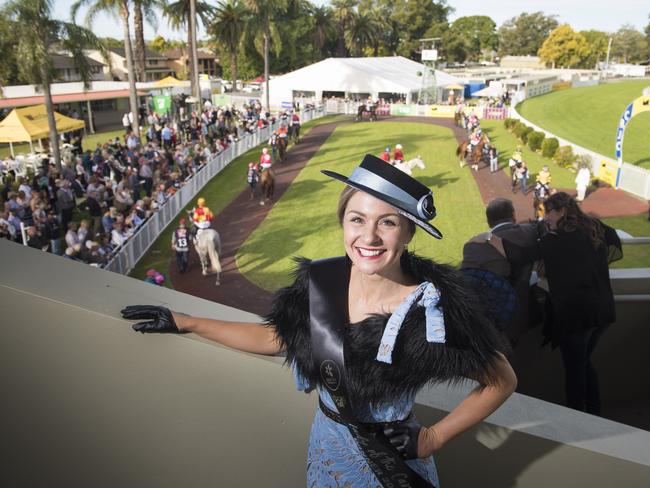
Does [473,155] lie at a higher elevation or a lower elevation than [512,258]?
lower

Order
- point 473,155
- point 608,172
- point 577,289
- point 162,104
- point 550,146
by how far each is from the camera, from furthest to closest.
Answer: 1. point 162,104
2. point 550,146
3. point 473,155
4. point 608,172
5. point 577,289

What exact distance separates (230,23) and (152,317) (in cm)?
5226

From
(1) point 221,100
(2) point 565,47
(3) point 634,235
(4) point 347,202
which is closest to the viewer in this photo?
(4) point 347,202

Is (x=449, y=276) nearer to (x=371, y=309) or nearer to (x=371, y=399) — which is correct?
(x=371, y=309)

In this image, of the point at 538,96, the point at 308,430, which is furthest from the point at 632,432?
the point at 538,96

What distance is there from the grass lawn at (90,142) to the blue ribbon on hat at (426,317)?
29062 millimetres

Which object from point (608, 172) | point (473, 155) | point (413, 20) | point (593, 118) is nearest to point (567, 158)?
point (608, 172)

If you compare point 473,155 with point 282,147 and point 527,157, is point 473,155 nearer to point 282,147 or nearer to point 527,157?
point 527,157

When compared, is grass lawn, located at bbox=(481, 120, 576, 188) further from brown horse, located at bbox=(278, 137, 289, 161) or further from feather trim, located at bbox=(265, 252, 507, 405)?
feather trim, located at bbox=(265, 252, 507, 405)

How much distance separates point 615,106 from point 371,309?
55692mm

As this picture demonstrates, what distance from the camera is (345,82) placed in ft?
150

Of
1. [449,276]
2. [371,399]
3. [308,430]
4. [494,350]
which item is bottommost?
[308,430]

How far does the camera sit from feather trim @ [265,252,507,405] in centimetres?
166

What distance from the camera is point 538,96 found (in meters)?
59.7
